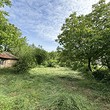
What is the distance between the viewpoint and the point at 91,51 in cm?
1320

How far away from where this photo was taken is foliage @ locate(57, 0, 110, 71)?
12609 mm

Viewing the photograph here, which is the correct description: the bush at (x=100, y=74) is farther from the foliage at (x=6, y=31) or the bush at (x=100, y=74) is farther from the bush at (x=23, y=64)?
the foliage at (x=6, y=31)

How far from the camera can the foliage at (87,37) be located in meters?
12.6

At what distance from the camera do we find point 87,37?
13773 millimetres

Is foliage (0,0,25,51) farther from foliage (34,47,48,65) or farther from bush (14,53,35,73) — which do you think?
foliage (34,47,48,65)

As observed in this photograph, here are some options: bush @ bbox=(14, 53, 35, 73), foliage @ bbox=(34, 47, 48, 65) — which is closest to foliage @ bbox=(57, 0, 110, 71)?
bush @ bbox=(14, 53, 35, 73)

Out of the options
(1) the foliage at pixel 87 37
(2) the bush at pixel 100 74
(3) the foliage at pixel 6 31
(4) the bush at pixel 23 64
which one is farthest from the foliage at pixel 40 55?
(2) the bush at pixel 100 74

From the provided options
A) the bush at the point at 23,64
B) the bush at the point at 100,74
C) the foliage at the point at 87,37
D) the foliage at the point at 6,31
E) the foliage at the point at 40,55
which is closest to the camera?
the foliage at the point at 87,37

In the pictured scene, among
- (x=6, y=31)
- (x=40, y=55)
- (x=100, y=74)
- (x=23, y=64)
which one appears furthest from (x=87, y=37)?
(x=40, y=55)

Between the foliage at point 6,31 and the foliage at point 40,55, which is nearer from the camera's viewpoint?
the foliage at point 6,31

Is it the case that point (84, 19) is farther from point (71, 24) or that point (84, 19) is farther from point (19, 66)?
point (19, 66)

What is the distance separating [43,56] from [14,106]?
3018 centimetres

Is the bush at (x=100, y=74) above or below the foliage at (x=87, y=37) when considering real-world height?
below

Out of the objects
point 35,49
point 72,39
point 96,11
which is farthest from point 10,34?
point 35,49
